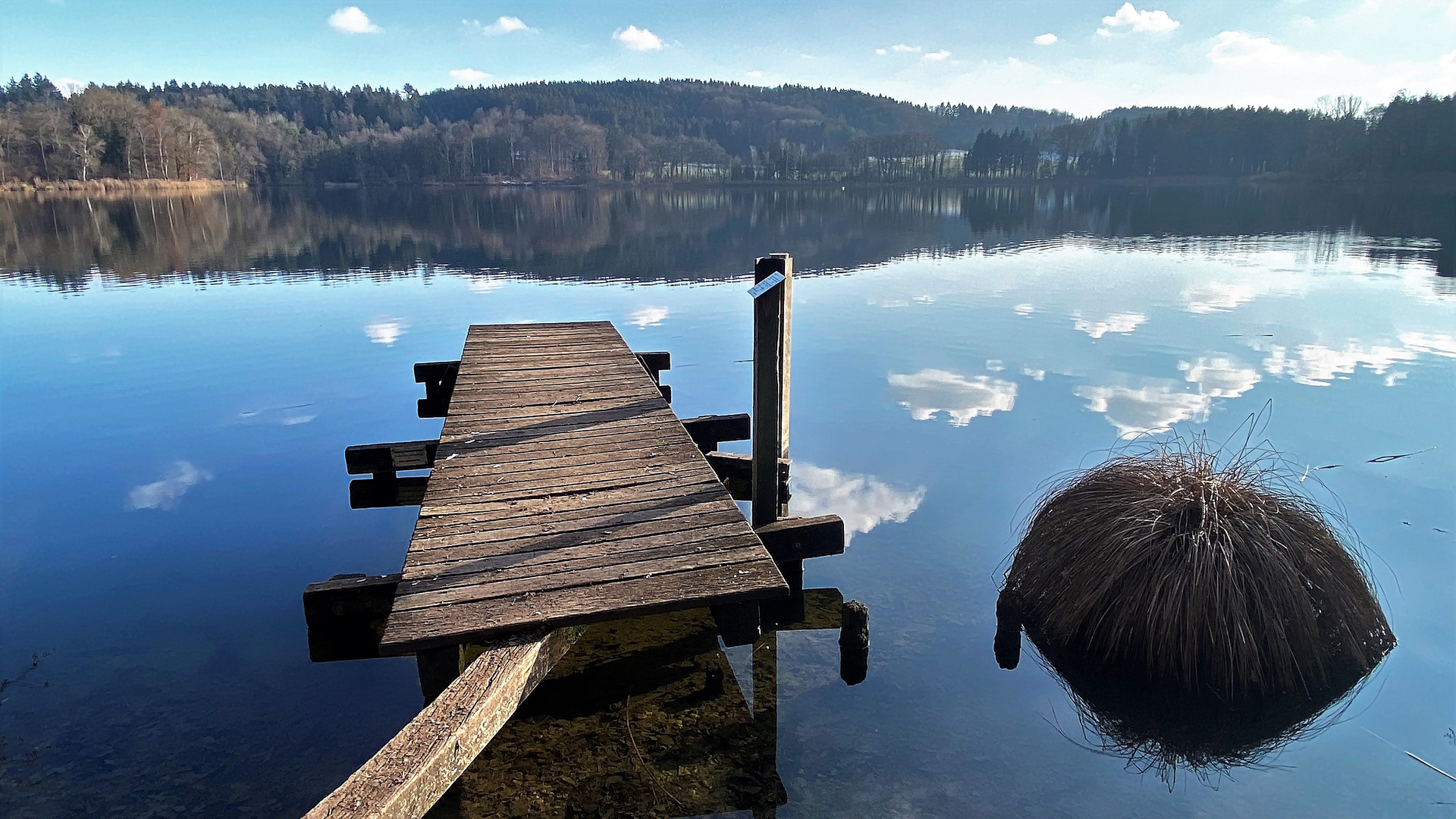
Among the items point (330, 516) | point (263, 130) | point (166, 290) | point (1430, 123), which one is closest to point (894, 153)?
point (1430, 123)

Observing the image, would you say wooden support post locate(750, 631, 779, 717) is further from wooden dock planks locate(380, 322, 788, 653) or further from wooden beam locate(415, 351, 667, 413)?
wooden beam locate(415, 351, 667, 413)

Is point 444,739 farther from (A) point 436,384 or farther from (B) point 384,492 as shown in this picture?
(A) point 436,384

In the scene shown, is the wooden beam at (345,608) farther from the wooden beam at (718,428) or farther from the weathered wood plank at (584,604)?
the wooden beam at (718,428)

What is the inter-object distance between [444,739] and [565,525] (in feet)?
5.99

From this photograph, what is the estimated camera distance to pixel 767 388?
6.06 m

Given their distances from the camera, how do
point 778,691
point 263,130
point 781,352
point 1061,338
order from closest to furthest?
Result: point 778,691 → point 781,352 → point 1061,338 → point 263,130

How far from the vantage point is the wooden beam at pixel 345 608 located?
4820 mm

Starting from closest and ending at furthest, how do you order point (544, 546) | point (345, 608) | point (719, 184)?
1. point (544, 546)
2. point (345, 608)
3. point (719, 184)

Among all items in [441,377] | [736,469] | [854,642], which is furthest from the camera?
[441,377]

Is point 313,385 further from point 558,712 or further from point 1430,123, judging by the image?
point 1430,123

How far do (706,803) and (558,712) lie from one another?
116 cm

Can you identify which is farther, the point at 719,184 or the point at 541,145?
the point at 541,145

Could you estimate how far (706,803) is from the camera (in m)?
4.23

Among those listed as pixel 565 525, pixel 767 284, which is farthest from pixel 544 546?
pixel 767 284
